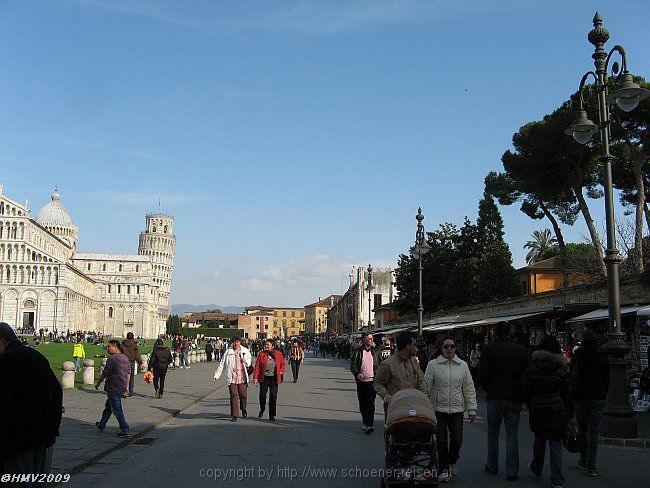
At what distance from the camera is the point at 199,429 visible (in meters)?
12.5

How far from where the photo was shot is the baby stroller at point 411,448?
6.45 metres

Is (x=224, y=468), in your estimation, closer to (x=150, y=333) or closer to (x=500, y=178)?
(x=500, y=178)

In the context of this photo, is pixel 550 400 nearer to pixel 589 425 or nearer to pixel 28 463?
pixel 589 425

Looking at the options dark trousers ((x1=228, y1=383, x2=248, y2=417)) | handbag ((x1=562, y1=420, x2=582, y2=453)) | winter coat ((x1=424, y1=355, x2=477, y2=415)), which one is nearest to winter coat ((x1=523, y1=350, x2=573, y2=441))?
handbag ((x1=562, y1=420, x2=582, y2=453))

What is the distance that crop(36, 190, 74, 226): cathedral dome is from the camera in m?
159

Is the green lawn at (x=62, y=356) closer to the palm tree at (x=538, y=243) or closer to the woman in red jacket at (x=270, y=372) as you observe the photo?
the woman in red jacket at (x=270, y=372)

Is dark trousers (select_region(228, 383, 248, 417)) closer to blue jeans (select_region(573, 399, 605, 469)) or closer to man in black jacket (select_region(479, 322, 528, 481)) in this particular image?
man in black jacket (select_region(479, 322, 528, 481))

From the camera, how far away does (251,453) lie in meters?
9.58

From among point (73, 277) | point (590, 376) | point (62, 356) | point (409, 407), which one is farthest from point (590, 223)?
point (73, 277)

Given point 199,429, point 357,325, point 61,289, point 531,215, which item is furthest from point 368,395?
point 61,289

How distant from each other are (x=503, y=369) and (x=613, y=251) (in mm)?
4733

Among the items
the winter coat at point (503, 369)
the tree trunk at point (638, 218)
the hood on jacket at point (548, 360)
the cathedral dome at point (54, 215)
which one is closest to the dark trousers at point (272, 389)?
the winter coat at point (503, 369)

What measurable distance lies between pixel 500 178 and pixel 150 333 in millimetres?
130451

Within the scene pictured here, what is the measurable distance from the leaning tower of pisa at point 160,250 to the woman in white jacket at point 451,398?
582 feet
